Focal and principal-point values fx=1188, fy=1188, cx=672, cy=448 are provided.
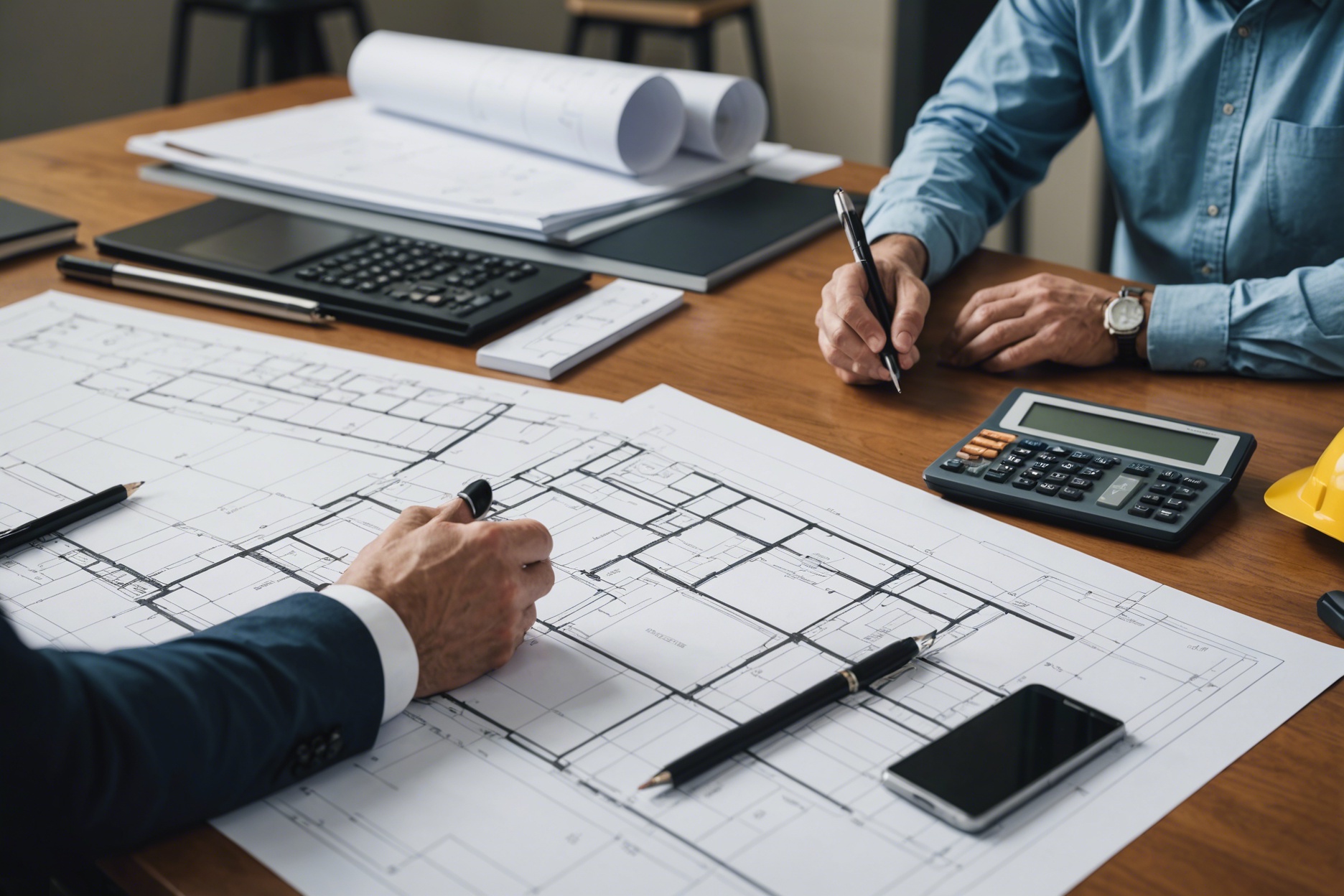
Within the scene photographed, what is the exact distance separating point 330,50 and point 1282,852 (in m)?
4.34

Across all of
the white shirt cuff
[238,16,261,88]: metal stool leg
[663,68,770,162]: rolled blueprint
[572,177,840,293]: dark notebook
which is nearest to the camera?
the white shirt cuff

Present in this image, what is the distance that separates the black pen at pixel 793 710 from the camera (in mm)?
637

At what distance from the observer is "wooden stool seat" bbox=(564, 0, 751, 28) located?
3.44 meters

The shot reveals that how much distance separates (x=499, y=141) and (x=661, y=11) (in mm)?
1984

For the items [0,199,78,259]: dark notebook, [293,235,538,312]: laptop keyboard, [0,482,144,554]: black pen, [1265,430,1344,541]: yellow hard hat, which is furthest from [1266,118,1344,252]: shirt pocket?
[0,199,78,259]: dark notebook

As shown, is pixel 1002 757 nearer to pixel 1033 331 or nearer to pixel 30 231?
pixel 1033 331

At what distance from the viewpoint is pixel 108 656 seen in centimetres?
65

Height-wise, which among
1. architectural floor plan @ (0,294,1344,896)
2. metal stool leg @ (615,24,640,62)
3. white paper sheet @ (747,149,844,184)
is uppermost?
metal stool leg @ (615,24,640,62)

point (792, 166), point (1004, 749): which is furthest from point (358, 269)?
point (1004, 749)

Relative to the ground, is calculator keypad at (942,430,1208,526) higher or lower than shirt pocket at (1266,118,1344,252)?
lower

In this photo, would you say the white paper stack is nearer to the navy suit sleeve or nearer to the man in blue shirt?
the man in blue shirt

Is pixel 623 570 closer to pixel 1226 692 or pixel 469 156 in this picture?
pixel 1226 692

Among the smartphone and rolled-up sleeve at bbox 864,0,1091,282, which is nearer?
the smartphone

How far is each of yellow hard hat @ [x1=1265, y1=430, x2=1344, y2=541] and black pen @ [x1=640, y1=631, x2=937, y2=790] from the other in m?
0.30
